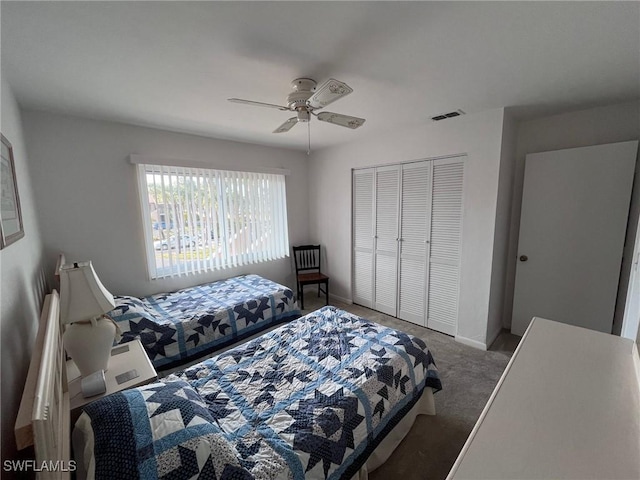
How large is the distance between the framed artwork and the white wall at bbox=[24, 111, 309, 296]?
1129 mm

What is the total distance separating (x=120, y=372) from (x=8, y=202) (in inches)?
41.0

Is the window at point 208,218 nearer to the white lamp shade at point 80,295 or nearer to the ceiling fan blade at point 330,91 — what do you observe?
the white lamp shade at point 80,295

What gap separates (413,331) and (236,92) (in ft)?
10.1

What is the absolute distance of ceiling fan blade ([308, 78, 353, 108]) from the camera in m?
1.39

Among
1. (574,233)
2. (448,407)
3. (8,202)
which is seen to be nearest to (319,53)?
(8,202)

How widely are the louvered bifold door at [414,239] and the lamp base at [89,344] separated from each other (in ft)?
9.65

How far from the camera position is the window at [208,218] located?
112 inches

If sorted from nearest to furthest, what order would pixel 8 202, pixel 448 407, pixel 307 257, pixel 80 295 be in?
pixel 8 202 < pixel 80 295 < pixel 448 407 < pixel 307 257

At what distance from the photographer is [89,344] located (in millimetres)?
1363

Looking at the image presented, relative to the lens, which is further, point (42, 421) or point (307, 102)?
point (307, 102)

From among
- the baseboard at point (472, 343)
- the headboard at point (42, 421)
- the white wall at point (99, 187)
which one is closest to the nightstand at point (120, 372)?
the headboard at point (42, 421)

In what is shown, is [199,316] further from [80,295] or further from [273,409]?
[273,409]

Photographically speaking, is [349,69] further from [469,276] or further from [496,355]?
[496,355]

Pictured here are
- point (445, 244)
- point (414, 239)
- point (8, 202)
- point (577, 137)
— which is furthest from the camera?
point (414, 239)
